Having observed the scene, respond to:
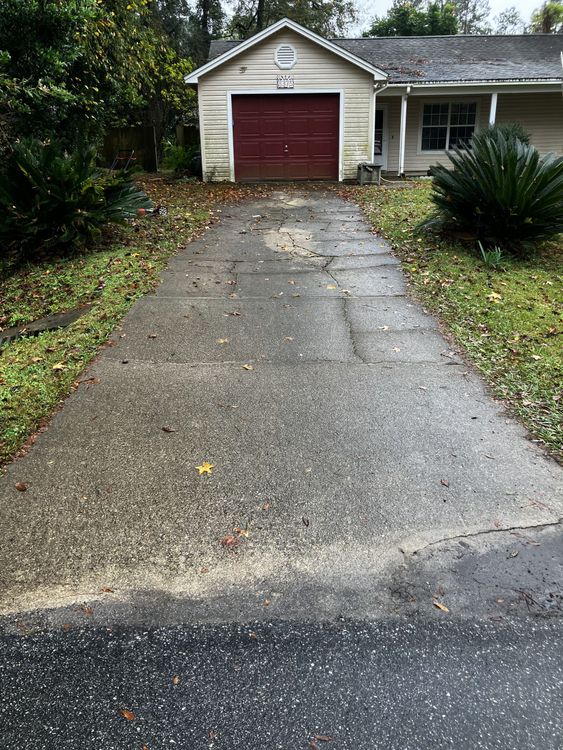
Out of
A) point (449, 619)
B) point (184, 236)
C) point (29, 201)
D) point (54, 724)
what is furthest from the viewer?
point (184, 236)

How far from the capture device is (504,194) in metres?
8.32

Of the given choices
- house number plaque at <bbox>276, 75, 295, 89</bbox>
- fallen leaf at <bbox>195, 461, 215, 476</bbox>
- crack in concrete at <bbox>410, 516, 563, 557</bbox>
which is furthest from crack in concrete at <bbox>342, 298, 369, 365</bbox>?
house number plaque at <bbox>276, 75, 295, 89</bbox>

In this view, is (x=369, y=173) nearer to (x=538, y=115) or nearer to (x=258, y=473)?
(x=538, y=115)

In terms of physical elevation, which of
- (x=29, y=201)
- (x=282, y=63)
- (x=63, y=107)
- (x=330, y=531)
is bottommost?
(x=330, y=531)

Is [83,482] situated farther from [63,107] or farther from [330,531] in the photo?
[63,107]

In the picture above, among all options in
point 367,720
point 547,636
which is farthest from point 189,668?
point 547,636

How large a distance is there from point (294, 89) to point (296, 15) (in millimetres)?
17756

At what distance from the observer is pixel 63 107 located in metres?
10.8

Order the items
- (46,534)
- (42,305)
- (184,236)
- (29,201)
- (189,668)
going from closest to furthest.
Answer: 1. (189,668)
2. (46,534)
3. (42,305)
4. (29,201)
5. (184,236)

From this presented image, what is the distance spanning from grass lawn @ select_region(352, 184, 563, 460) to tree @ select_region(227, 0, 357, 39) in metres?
26.3

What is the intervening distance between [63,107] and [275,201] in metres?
5.73

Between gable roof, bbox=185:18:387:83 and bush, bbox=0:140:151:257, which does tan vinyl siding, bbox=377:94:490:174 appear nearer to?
gable roof, bbox=185:18:387:83

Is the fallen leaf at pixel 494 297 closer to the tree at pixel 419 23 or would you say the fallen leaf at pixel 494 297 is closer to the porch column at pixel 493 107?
the porch column at pixel 493 107

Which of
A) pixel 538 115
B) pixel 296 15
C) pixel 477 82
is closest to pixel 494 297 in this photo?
pixel 477 82
